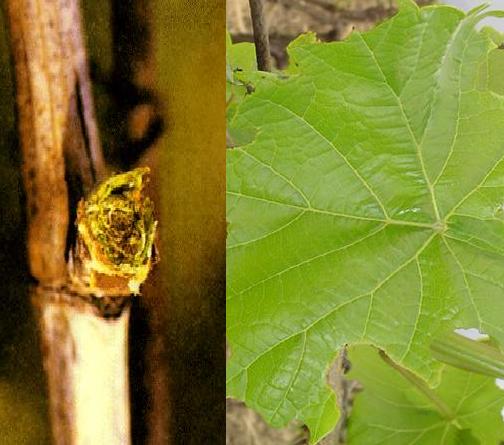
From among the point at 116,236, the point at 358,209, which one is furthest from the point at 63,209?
the point at 358,209

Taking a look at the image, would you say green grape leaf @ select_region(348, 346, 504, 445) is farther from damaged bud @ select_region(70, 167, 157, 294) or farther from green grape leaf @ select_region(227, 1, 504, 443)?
damaged bud @ select_region(70, 167, 157, 294)

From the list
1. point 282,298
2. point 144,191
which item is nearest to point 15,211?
point 144,191

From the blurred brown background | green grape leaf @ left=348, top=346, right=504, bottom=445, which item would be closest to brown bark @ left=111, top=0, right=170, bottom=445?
the blurred brown background

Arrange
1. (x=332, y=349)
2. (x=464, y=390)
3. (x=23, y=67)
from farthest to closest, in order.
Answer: (x=464, y=390)
(x=332, y=349)
(x=23, y=67)

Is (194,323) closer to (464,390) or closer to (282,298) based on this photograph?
(282,298)

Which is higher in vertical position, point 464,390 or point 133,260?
point 133,260

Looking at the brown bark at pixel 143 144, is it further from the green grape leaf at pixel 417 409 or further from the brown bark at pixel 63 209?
the green grape leaf at pixel 417 409
